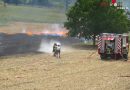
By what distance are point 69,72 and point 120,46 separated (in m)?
15.2

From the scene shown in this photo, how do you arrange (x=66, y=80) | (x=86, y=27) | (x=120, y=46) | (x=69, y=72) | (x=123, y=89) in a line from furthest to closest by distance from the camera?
(x=86, y=27)
(x=120, y=46)
(x=69, y=72)
(x=66, y=80)
(x=123, y=89)

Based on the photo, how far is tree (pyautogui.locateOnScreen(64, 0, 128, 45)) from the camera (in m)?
78.5

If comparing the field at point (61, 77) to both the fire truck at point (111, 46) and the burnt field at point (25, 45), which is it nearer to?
the fire truck at point (111, 46)

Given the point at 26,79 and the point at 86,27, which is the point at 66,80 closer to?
the point at 26,79

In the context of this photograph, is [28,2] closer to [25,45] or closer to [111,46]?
[25,45]

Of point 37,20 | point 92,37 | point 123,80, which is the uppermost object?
point 123,80

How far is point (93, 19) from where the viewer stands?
78625 mm

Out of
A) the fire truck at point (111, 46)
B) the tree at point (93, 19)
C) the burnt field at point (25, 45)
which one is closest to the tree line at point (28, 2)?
the burnt field at point (25, 45)

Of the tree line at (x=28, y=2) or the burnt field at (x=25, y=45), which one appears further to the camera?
the tree line at (x=28, y=2)

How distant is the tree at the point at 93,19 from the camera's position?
3091 inches

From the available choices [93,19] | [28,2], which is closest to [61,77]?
[93,19]

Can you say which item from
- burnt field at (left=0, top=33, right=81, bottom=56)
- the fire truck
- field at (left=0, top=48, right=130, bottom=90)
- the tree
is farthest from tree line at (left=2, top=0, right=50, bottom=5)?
field at (left=0, top=48, right=130, bottom=90)

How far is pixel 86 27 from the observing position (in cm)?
7875

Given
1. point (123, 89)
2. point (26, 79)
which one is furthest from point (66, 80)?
point (123, 89)
